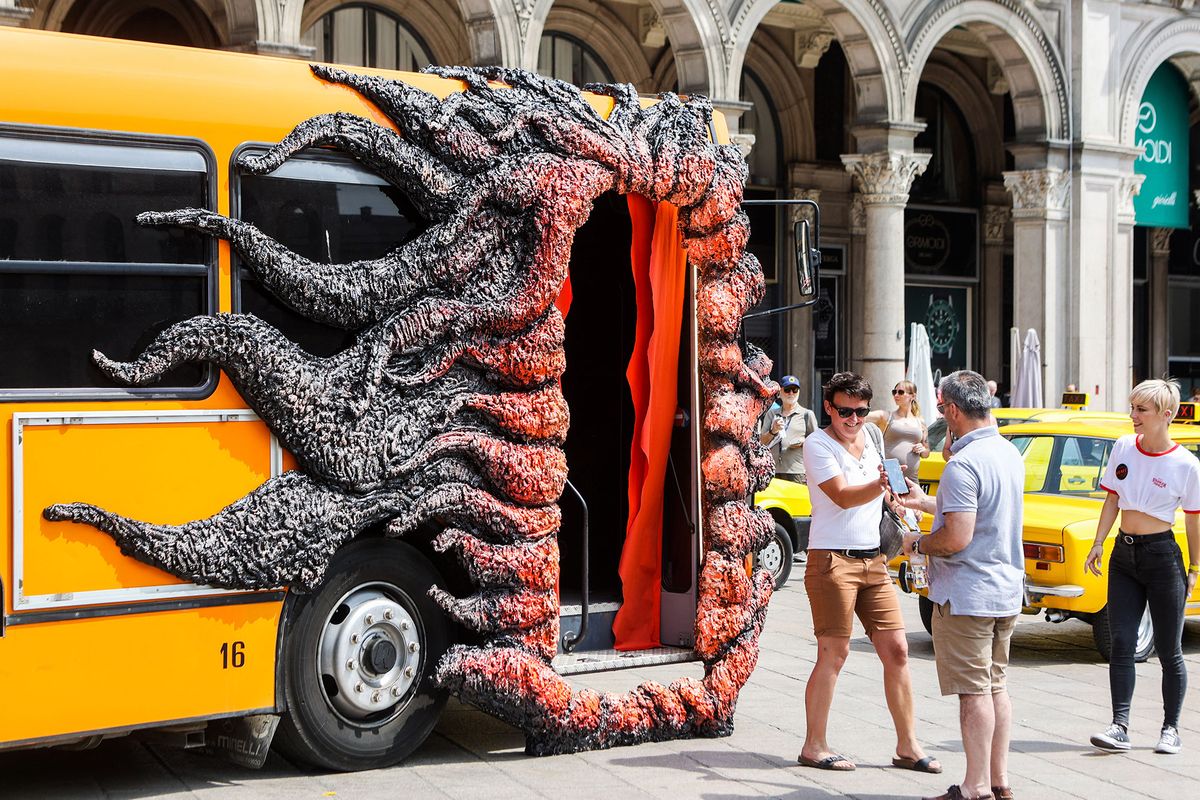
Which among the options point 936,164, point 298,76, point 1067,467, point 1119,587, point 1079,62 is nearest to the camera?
point 298,76

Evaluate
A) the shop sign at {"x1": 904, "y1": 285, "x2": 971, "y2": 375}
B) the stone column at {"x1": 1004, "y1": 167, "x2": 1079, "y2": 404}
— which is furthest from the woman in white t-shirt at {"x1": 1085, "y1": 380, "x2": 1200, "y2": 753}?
the shop sign at {"x1": 904, "y1": 285, "x2": 971, "y2": 375}

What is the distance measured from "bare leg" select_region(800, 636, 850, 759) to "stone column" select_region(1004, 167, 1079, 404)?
62.9ft

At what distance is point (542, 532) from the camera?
7441 mm

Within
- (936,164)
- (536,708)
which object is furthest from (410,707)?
(936,164)

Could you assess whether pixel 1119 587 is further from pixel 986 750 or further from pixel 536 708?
pixel 536 708

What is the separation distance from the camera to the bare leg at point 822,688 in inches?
289

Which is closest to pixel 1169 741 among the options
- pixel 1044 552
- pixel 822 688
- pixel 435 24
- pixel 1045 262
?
pixel 822 688

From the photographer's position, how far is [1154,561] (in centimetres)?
816

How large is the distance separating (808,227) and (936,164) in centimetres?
2306

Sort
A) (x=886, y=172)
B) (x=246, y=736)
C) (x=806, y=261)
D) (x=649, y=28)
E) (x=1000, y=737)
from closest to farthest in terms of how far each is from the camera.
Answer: (x=1000, y=737), (x=246, y=736), (x=806, y=261), (x=886, y=172), (x=649, y=28)

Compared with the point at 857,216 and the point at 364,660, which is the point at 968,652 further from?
the point at 857,216

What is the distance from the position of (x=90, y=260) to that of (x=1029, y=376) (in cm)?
1873

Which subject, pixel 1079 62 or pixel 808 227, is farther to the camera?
pixel 1079 62

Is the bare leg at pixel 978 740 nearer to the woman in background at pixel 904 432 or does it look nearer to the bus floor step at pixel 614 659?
the bus floor step at pixel 614 659
